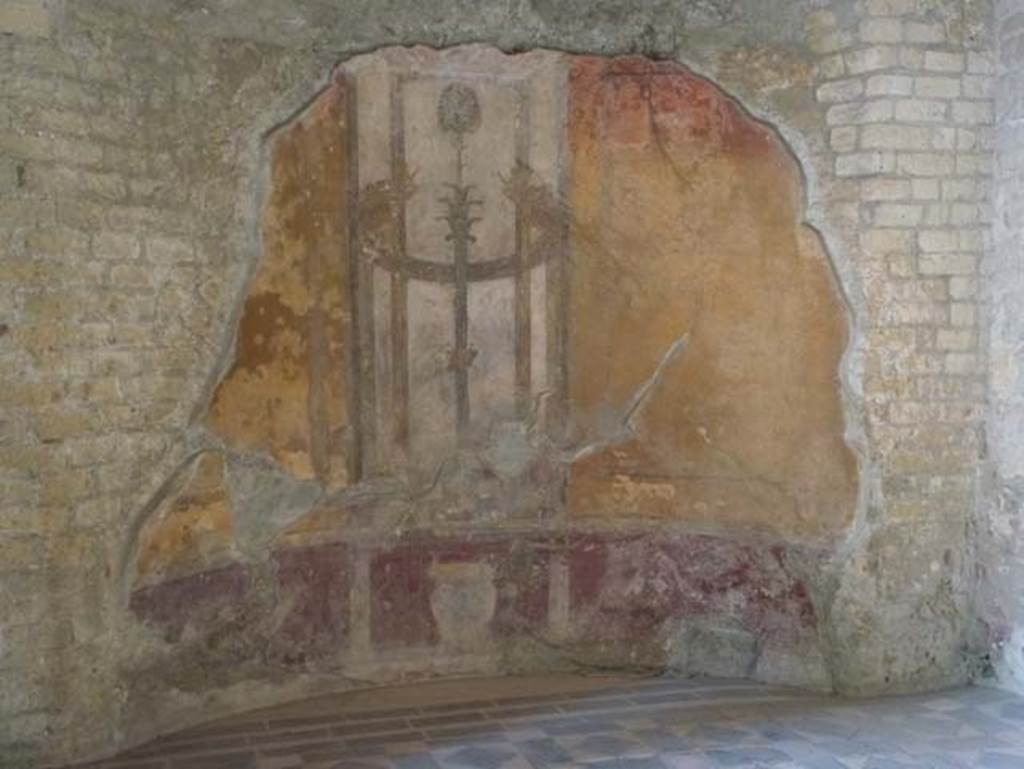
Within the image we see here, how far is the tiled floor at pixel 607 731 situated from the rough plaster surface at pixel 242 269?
207 mm

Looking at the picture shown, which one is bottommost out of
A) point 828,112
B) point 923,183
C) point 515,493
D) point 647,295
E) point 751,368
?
point 515,493

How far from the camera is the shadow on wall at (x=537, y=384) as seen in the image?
446 centimetres

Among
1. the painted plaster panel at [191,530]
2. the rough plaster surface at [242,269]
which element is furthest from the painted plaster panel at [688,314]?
the painted plaster panel at [191,530]

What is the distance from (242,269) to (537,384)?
1.40 m

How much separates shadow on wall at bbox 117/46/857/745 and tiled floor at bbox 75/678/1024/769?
273mm

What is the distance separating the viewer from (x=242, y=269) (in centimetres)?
417

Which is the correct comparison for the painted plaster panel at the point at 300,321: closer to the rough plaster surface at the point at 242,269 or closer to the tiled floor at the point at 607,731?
the rough plaster surface at the point at 242,269

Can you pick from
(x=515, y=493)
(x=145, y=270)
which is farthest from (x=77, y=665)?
(x=515, y=493)

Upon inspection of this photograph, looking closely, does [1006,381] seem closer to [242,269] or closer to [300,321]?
[300,321]

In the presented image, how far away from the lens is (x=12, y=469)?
11.6ft

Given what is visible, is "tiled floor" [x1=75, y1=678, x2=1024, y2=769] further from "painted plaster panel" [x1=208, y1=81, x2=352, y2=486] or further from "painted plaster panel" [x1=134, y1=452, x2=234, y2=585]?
"painted plaster panel" [x1=208, y1=81, x2=352, y2=486]

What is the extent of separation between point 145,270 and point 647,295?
2.14 metres

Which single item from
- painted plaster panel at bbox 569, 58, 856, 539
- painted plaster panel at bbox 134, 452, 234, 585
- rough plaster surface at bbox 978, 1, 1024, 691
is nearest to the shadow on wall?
painted plaster panel at bbox 569, 58, 856, 539

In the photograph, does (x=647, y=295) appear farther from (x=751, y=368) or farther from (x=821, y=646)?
(x=821, y=646)
